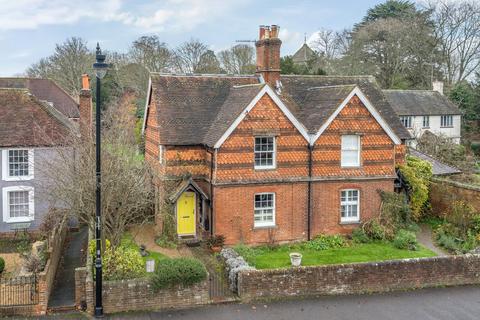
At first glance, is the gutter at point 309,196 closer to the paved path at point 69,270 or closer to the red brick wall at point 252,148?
the red brick wall at point 252,148

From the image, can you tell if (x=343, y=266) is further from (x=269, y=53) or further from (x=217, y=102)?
(x=269, y=53)

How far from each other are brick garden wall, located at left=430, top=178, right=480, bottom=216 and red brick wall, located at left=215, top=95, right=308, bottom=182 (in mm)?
9933

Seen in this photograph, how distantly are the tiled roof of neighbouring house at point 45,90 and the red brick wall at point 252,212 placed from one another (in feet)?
120

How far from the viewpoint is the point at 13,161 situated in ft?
83.5

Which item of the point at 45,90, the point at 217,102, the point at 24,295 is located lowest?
the point at 24,295

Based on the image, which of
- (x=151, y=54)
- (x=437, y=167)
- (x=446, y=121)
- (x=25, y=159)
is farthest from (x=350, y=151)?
(x=151, y=54)

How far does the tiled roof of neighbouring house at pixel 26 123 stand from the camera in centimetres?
2514

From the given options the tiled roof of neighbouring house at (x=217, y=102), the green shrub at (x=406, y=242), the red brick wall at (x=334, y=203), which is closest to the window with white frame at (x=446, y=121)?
the tiled roof of neighbouring house at (x=217, y=102)

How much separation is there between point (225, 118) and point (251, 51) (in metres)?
49.8

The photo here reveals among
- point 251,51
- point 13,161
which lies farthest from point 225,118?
point 251,51

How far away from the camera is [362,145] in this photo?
24453mm

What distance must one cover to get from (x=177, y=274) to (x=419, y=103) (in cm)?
4513

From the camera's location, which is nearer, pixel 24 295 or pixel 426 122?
pixel 24 295

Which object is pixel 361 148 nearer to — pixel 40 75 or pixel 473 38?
pixel 473 38
